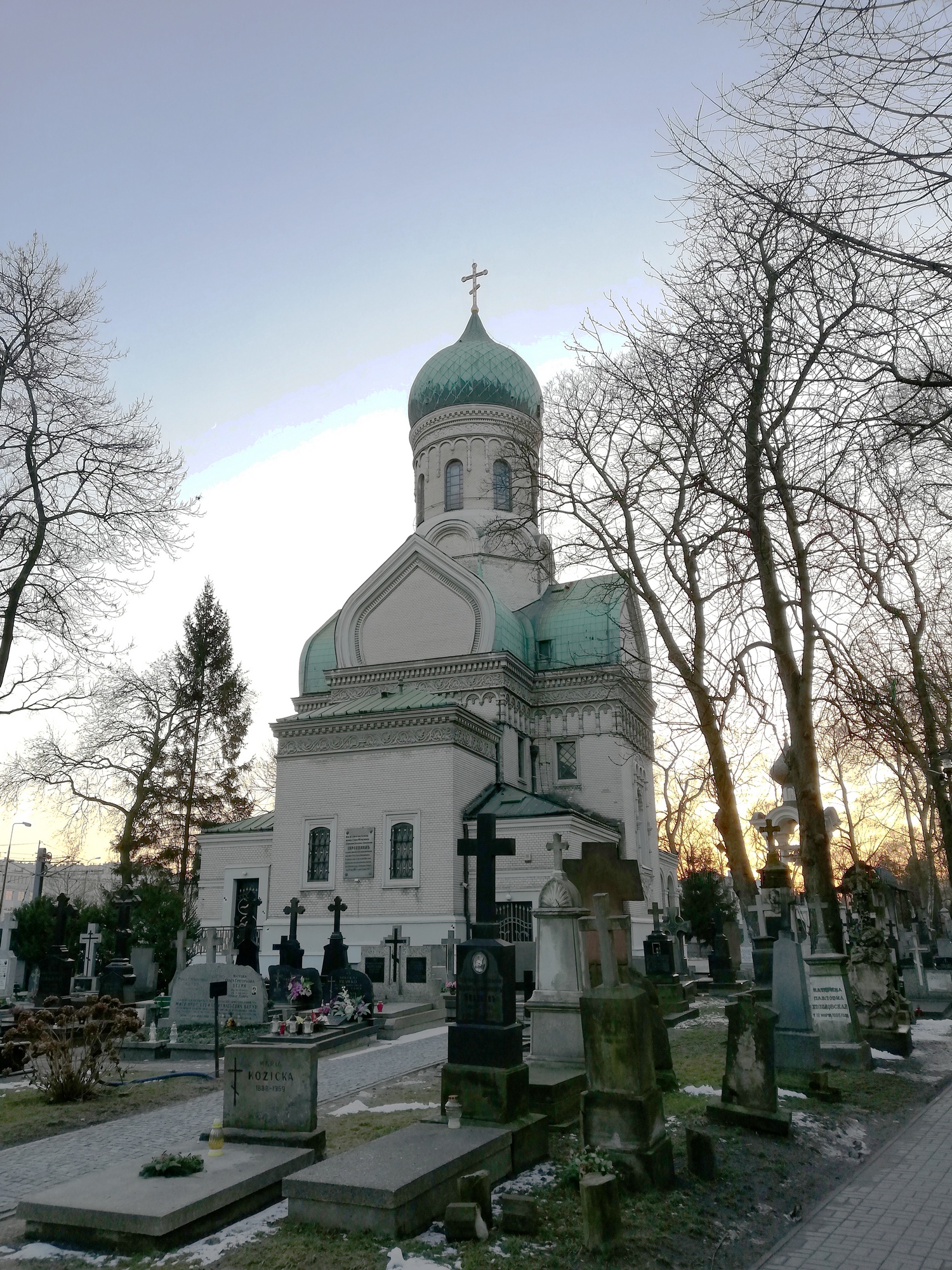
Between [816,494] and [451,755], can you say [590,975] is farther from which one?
[451,755]

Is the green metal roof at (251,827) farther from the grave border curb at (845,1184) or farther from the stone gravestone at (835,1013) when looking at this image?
the grave border curb at (845,1184)

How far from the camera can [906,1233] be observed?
17.8 feet

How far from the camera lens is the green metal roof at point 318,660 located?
30422 millimetres

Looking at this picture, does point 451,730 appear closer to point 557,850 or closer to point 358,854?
point 358,854

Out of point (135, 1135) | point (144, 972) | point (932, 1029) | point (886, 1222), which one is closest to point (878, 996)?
point (932, 1029)

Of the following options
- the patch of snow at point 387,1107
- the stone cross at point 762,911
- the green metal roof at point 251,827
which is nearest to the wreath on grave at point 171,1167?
the patch of snow at point 387,1107

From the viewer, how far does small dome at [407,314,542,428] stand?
33.6m

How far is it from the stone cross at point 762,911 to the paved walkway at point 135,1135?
505 centimetres

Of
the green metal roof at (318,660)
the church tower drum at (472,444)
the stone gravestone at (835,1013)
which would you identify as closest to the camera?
the stone gravestone at (835,1013)

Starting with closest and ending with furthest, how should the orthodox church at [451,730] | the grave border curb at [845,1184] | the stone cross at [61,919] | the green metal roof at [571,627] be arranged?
the grave border curb at [845,1184], the stone cross at [61,919], the orthodox church at [451,730], the green metal roof at [571,627]

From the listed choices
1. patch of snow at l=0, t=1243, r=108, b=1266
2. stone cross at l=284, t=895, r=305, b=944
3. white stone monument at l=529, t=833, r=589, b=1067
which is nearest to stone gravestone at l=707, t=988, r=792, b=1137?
white stone monument at l=529, t=833, r=589, b=1067

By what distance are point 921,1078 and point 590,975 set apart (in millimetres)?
3693

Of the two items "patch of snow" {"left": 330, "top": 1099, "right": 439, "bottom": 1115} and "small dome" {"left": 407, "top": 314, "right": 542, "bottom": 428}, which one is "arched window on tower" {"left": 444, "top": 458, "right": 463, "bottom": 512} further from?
"patch of snow" {"left": 330, "top": 1099, "right": 439, "bottom": 1115}

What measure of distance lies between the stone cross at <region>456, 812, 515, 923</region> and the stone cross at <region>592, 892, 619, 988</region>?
870 mm
